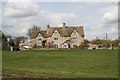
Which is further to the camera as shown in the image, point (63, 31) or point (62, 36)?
point (63, 31)

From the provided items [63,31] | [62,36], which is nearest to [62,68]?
[62,36]

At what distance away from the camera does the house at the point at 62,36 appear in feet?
225

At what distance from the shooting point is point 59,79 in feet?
33.7

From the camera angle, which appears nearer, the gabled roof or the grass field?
the grass field

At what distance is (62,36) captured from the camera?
7006 cm

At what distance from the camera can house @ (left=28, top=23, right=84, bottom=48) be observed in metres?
68.6

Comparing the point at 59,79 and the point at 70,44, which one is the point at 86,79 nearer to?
the point at 59,79

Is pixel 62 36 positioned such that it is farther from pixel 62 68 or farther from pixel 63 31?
pixel 62 68

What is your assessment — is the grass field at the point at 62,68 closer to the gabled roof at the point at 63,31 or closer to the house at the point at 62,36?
the gabled roof at the point at 63,31

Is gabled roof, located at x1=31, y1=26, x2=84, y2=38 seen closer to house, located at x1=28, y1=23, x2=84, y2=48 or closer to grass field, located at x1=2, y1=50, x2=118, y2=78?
house, located at x1=28, y1=23, x2=84, y2=48

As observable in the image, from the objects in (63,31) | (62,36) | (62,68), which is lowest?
(62,68)

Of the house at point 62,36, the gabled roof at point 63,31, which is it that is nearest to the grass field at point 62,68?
the gabled roof at point 63,31

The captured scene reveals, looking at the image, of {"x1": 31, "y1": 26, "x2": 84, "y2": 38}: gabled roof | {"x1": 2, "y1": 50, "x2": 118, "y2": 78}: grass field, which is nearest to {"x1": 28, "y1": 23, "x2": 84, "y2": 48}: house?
{"x1": 31, "y1": 26, "x2": 84, "y2": 38}: gabled roof

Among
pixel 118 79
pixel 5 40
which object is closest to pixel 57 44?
pixel 5 40
